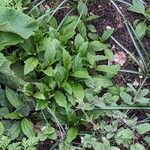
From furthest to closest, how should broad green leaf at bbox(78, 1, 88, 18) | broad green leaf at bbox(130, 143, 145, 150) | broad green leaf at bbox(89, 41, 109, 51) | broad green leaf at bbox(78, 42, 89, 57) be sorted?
broad green leaf at bbox(78, 1, 88, 18)
broad green leaf at bbox(89, 41, 109, 51)
broad green leaf at bbox(78, 42, 89, 57)
broad green leaf at bbox(130, 143, 145, 150)

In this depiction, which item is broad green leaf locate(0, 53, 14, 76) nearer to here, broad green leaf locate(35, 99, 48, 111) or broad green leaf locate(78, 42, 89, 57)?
broad green leaf locate(35, 99, 48, 111)

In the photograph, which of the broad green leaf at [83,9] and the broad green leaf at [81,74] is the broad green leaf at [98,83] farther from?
the broad green leaf at [83,9]

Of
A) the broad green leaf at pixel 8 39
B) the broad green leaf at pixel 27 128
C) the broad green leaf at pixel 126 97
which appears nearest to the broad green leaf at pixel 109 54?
the broad green leaf at pixel 126 97

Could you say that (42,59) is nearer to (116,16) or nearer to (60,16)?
(60,16)

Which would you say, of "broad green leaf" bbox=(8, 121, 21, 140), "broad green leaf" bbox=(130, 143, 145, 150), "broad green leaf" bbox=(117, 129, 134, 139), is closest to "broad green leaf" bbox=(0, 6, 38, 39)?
"broad green leaf" bbox=(8, 121, 21, 140)

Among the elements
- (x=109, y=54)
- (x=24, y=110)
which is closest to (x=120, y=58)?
(x=109, y=54)

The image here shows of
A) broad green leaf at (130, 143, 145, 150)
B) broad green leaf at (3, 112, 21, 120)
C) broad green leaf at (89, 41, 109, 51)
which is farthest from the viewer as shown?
broad green leaf at (89, 41, 109, 51)
